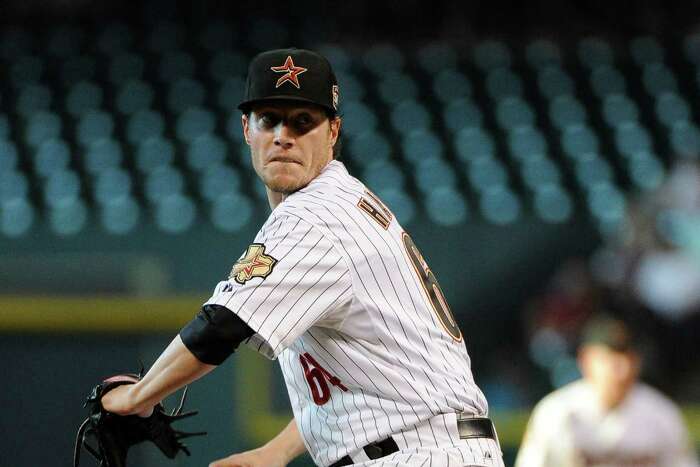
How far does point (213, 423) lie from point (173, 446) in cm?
315

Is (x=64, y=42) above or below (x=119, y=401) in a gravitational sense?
above

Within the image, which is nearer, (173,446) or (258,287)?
(258,287)

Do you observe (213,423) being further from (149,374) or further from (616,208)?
(149,374)

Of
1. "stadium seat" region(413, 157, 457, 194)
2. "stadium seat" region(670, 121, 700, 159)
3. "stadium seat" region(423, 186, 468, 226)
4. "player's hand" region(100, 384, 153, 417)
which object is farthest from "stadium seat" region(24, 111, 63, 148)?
"player's hand" region(100, 384, 153, 417)

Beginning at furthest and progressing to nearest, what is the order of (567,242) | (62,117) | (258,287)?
(62,117)
(567,242)
(258,287)

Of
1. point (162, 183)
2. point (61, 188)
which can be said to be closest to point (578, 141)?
point (162, 183)

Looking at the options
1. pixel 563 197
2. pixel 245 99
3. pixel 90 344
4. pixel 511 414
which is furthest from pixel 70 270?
pixel 245 99

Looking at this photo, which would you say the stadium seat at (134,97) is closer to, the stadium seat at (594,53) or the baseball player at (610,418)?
the stadium seat at (594,53)

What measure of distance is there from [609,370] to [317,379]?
2.90 m

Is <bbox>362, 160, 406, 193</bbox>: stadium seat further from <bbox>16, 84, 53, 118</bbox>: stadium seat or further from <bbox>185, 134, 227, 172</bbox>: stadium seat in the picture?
<bbox>16, 84, 53, 118</bbox>: stadium seat

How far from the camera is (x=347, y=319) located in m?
2.39

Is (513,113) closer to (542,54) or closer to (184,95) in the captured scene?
(542,54)

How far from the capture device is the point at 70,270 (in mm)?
6027

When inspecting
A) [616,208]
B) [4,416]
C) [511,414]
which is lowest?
[511,414]
